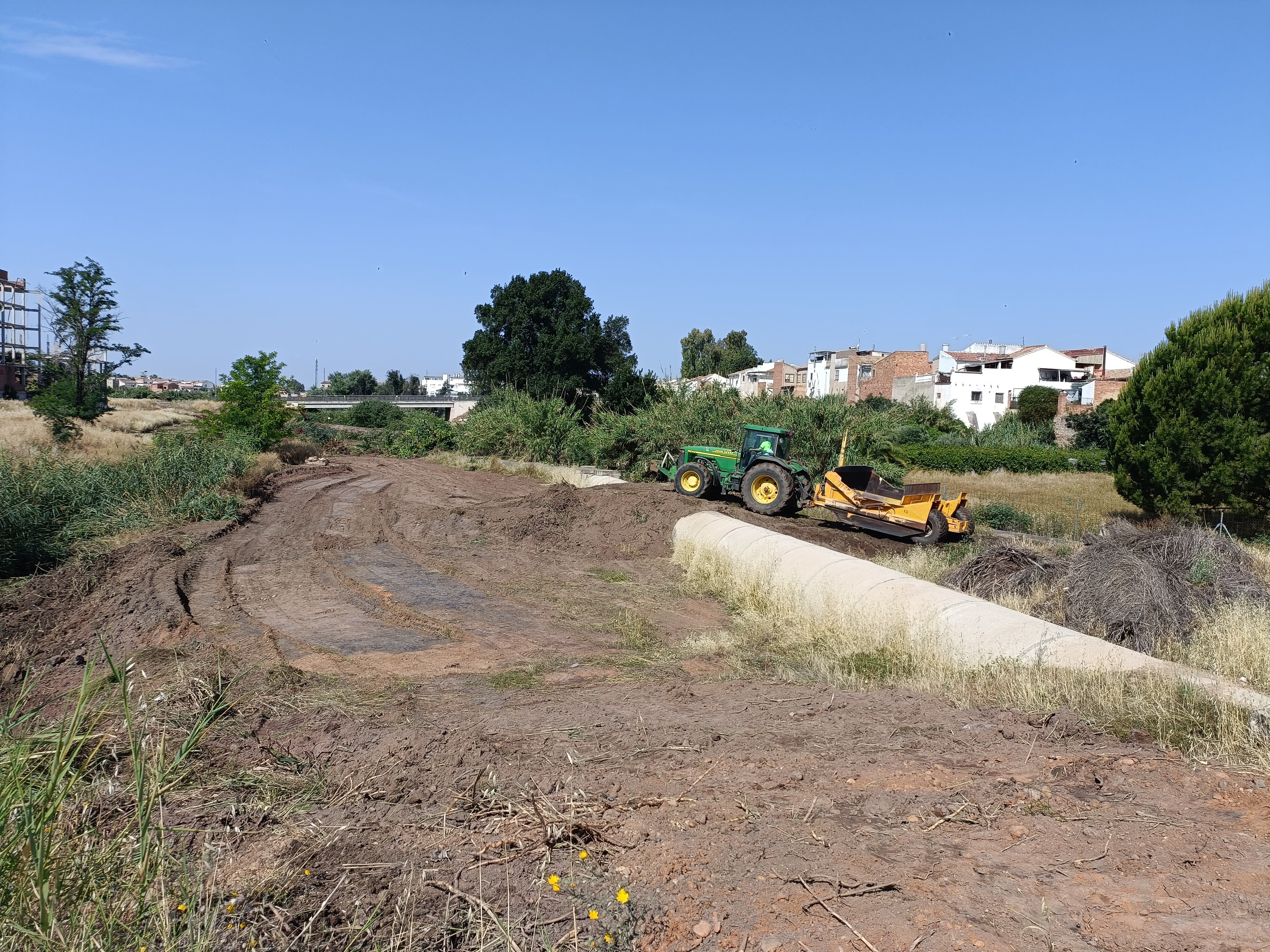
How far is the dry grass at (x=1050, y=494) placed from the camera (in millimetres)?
20828

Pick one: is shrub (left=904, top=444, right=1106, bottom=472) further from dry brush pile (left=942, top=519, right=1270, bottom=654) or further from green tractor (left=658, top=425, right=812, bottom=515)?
dry brush pile (left=942, top=519, right=1270, bottom=654)

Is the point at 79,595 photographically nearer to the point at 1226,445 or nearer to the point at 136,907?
the point at 136,907

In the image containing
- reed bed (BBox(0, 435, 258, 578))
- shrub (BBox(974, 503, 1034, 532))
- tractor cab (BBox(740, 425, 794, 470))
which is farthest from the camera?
shrub (BBox(974, 503, 1034, 532))

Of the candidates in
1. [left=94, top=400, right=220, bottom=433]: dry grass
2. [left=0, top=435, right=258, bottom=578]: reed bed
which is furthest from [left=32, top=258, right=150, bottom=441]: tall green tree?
[left=0, top=435, right=258, bottom=578]: reed bed

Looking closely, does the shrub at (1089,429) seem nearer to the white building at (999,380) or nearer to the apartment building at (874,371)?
the white building at (999,380)

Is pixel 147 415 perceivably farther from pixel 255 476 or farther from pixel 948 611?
pixel 948 611

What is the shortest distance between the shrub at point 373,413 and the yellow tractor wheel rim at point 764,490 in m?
36.1

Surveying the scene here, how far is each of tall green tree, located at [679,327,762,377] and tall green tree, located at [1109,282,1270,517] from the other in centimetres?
7234

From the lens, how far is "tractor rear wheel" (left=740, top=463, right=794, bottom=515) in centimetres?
1827

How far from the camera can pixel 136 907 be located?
336cm

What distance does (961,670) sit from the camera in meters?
7.90

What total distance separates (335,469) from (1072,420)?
3962 cm

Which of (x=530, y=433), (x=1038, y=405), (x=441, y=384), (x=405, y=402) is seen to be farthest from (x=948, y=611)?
(x=441, y=384)

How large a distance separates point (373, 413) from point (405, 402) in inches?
497
